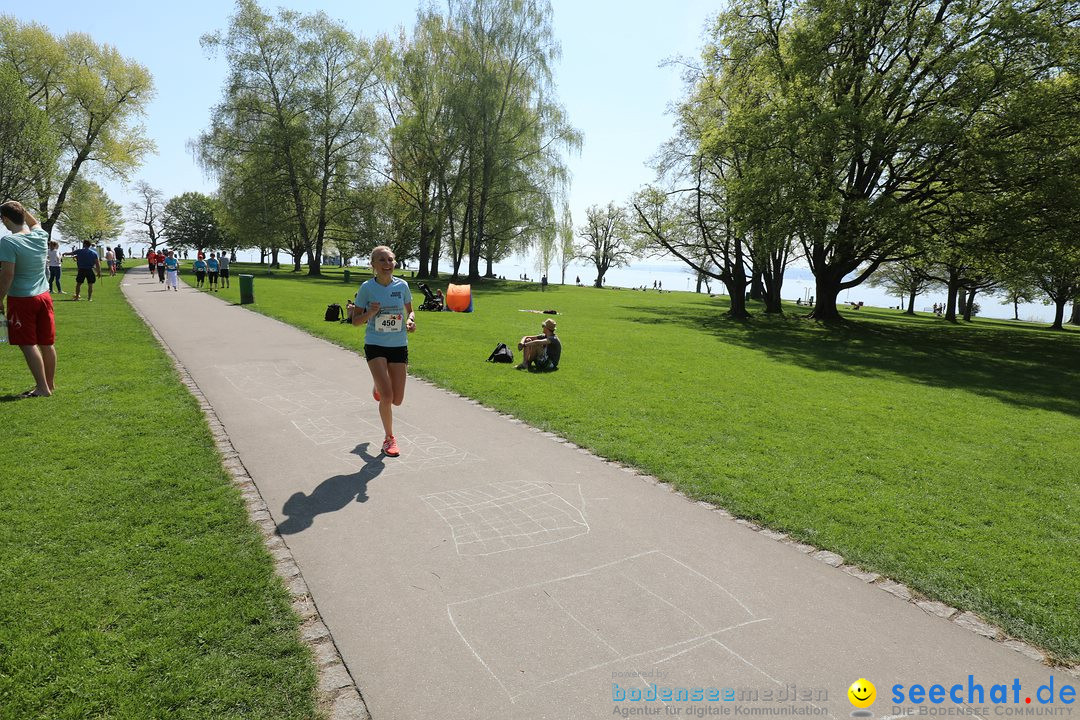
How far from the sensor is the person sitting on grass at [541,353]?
10.6 metres

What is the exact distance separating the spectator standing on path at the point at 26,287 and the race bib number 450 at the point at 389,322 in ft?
14.3

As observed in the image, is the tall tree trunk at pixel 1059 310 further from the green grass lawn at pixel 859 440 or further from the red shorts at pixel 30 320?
the red shorts at pixel 30 320

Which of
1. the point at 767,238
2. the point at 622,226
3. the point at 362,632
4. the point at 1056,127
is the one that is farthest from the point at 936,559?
the point at 622,226

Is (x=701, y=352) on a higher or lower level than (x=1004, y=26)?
lower

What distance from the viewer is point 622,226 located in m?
30.9

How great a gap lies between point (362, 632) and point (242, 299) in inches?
760

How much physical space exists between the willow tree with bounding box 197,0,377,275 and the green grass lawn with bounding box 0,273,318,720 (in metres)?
38.0

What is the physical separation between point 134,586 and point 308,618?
109 centimetres

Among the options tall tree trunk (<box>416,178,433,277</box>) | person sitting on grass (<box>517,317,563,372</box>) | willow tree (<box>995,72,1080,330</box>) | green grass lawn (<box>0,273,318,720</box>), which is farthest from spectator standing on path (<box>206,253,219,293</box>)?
willow tree (<box>995,72,1080,330</box>)

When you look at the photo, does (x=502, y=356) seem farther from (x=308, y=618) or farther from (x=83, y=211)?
(x=83, y=211)

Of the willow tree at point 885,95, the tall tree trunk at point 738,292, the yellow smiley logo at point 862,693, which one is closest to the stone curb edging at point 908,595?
the yellow smiley logo at point 862,693

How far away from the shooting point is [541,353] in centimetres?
1065

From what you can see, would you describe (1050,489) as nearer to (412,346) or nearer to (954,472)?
(954,472)

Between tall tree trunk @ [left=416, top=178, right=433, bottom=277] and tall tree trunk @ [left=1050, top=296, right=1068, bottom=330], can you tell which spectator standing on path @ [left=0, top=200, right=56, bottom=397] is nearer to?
tall tree trunk @ [left=416, top=178, right=433, bottom=277]
